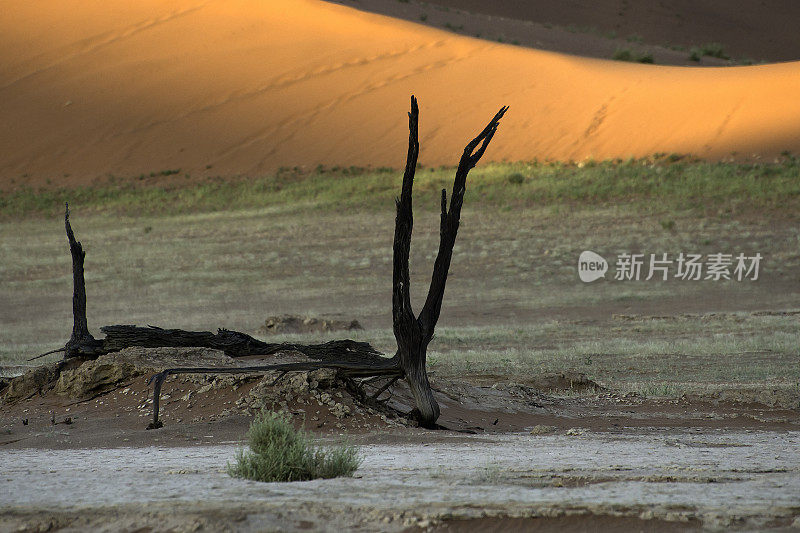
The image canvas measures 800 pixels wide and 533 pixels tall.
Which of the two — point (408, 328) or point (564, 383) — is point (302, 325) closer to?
point (564, 383)

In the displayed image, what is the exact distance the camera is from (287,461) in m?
5.67

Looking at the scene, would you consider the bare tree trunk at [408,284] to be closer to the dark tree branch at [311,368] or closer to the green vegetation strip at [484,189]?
the dark tree branch at [311,368]

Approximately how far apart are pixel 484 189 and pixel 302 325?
42.5 ft

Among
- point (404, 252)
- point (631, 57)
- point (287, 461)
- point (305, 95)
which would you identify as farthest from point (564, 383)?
point (631, 57)

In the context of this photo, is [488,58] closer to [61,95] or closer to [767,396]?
[61,95]

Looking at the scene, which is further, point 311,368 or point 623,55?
point 623,55

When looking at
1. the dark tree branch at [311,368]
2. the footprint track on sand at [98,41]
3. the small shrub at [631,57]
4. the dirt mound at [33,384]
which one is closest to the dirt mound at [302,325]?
the dirt mound at [33,384]

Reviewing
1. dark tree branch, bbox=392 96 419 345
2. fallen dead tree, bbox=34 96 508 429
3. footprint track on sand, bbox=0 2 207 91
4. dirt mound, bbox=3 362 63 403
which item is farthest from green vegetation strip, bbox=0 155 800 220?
dark tree branch, bbox=392 96 419 345

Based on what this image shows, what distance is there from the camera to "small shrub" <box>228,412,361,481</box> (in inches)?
222

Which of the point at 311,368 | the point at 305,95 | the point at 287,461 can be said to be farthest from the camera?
the point at 305,95

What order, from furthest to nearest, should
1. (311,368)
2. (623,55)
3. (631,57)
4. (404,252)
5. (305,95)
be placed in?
1. (623,55)
2. (631,57)
3. (305,95)
4. (311,368)
5. (404,252)

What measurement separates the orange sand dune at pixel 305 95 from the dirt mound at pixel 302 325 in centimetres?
1610

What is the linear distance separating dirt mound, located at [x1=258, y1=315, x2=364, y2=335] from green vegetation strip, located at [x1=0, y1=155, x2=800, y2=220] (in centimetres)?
1091

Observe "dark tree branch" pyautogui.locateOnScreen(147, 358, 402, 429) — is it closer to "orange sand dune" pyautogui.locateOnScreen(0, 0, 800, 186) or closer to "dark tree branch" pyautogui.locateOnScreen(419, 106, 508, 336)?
"dark tree branch" pyautogui.locateOnScreen(419, 106, 508, 336)
